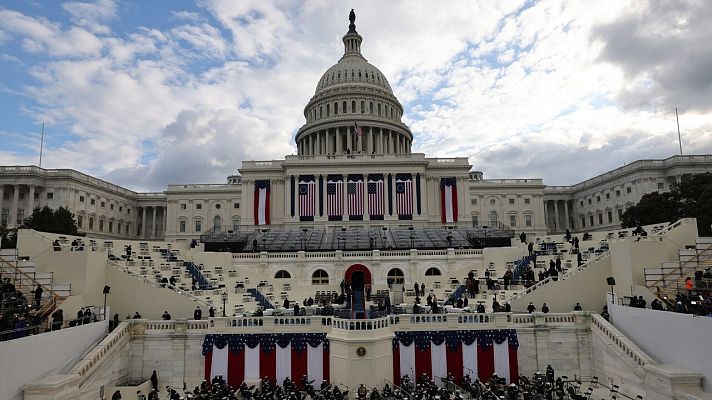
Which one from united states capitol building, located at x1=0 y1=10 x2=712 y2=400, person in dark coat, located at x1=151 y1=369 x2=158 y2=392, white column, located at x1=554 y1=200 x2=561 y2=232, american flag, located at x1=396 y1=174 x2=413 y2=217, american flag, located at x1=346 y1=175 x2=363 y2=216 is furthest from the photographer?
white column, located at x1=554 y1=200 x2=561 y2=232

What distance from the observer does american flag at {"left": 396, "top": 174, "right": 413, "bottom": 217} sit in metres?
79.3

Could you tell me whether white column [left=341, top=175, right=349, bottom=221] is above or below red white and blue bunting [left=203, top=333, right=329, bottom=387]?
above

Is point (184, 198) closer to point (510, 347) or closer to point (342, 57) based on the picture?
point (342, 57)

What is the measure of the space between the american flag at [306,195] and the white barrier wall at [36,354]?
52.9m

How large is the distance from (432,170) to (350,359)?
2479 inches

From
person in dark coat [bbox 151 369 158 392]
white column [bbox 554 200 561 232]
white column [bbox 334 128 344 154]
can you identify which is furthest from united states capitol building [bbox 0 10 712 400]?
white column [bbox 554 200 561 232]

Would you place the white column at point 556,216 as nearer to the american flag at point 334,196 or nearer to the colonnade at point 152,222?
the american flag at point 334,196

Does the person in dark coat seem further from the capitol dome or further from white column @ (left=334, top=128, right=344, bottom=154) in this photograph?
white column @ (left=334, top=128, right=344, bottom=154)

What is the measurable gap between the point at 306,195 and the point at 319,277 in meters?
31.0

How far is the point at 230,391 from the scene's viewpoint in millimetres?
23734

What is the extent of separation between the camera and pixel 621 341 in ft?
83.0

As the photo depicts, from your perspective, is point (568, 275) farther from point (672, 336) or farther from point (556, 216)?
point (556, 216)

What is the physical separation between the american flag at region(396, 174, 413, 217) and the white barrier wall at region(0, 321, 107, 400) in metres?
57.3

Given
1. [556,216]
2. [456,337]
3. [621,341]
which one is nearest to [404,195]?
[556,216]
